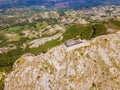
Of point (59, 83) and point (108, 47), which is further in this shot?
point (108, 47)

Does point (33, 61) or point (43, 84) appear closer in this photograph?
point (43, 84)

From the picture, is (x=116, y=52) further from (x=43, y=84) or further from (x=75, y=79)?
(x=43, y=84)

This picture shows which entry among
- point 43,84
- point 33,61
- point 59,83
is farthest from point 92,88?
point 33,61

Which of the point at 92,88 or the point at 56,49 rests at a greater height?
the point at 56,49

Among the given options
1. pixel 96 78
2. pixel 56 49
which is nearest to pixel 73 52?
pixel 56 49

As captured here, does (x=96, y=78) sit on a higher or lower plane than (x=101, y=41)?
lower

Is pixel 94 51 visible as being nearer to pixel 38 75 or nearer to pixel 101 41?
pixel 101 41
